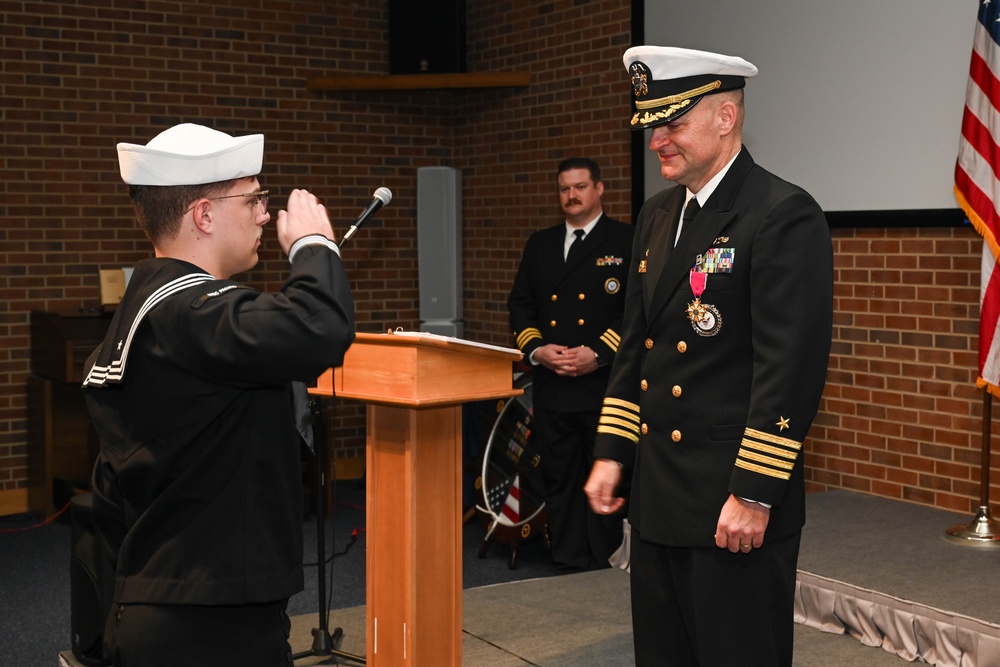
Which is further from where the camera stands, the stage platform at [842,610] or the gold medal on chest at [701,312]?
the stage platform at [842,610]

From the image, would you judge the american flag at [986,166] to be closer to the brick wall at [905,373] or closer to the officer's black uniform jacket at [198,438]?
the brick wall at [905,373]

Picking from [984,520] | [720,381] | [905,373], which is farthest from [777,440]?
[905,373]

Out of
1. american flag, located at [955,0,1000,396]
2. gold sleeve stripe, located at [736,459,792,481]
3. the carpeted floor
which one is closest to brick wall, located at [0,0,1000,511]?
american flag, located at [955,0,1000,396]

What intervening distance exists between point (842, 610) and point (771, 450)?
1812mm

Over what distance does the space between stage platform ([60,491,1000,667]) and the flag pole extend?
50 millimetres

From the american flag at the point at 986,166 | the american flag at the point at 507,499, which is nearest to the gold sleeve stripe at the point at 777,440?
the american flag at the point at 986,166

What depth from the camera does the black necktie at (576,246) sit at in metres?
5.15

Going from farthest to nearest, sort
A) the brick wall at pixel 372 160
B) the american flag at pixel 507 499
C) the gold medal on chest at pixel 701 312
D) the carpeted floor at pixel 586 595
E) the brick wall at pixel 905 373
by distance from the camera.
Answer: the american flag at pixel 507 499 → the brick wall at pixel 372 160 → the brick wall at pixel 905 373 → the carpeted floor at pixel 586 595 → the gold medal on chest at pixel 701 312

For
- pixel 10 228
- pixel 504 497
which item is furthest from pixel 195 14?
pixel 504 497

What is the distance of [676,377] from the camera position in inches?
89.0

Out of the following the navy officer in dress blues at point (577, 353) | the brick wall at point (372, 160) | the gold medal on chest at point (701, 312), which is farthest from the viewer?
the navy officer in dress blues at point (577, 353)

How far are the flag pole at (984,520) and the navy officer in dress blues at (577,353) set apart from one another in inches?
58.9

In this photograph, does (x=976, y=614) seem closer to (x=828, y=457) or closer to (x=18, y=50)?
(x=828, y=457)

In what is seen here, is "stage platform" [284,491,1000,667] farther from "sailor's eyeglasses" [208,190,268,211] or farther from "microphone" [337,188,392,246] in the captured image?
"sailor's eyeglasses" [208,190,268,211]
